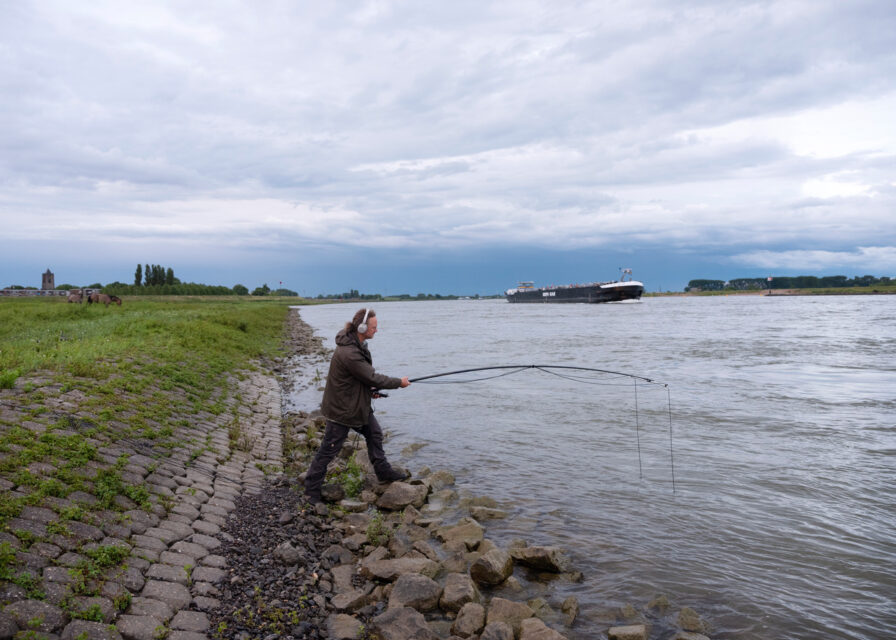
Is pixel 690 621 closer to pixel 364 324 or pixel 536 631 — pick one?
pixel 536 631

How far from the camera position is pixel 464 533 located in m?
7.87

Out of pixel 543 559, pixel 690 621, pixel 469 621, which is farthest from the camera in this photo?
pixel 543 559

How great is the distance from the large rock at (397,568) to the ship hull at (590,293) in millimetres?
111936

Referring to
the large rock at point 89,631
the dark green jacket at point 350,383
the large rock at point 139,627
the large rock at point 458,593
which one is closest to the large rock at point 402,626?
the large rock at point 458,593

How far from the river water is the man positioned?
2.62m

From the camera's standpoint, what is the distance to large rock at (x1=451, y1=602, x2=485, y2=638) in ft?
18.0

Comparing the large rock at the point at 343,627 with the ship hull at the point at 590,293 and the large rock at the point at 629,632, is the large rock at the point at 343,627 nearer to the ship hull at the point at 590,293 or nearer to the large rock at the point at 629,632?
the large rock at the point at 629,632

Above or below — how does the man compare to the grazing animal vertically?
below

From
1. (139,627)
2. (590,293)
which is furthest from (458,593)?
(590,293)

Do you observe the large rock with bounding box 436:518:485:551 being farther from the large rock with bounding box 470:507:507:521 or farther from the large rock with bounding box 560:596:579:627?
the large rock with bounding box 560:596:579:627

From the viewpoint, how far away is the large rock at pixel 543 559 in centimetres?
692

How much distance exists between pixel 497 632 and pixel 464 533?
262 cm

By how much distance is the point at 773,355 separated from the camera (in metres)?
29.1

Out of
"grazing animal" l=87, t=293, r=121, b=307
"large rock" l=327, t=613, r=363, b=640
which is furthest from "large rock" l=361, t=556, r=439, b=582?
"grazing animal" l=87, t=293, r=121, b=307
